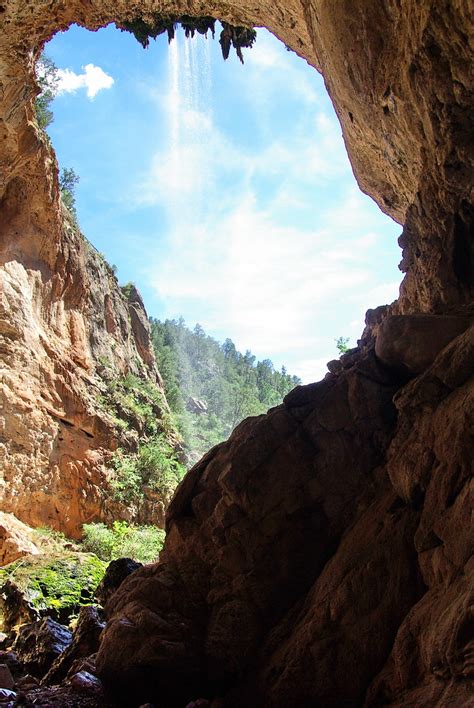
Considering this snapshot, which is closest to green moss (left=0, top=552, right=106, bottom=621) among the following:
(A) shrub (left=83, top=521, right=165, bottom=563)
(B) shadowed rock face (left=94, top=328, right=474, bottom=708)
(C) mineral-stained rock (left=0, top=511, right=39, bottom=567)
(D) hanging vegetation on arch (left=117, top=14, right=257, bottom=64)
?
(C) mineral-stained rock (left=0, top=511, right=39, bottom=567)

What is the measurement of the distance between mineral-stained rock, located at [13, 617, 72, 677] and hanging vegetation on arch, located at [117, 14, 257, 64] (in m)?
16.7

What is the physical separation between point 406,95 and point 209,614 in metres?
7.78

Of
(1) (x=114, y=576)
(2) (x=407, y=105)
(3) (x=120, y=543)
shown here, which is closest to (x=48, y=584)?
(1) (x=114, y=576)

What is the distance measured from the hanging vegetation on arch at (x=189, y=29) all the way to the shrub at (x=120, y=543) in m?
17.0

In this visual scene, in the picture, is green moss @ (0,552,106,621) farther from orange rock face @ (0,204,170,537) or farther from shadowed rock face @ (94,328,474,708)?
shadowed rock face @ (94,328,474,708)

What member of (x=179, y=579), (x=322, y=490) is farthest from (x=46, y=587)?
(x=322, y=490)

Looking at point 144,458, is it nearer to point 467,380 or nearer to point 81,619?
point 81,619

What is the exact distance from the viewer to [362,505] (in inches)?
227

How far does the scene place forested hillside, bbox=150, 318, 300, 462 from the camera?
163ft

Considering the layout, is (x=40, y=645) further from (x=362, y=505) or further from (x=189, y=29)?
(x=189, y=29)

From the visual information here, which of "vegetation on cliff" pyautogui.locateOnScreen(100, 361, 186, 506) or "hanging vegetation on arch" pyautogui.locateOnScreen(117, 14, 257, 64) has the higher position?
"hanging vegetation on arch" pyautogui.locateOnScreen(117, 14, 257, 64)

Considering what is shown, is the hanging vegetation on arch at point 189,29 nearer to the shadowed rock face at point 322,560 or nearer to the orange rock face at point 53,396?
the orange rock face at point 53,396

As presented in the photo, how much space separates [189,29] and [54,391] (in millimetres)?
14162

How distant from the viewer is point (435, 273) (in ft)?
25.0
